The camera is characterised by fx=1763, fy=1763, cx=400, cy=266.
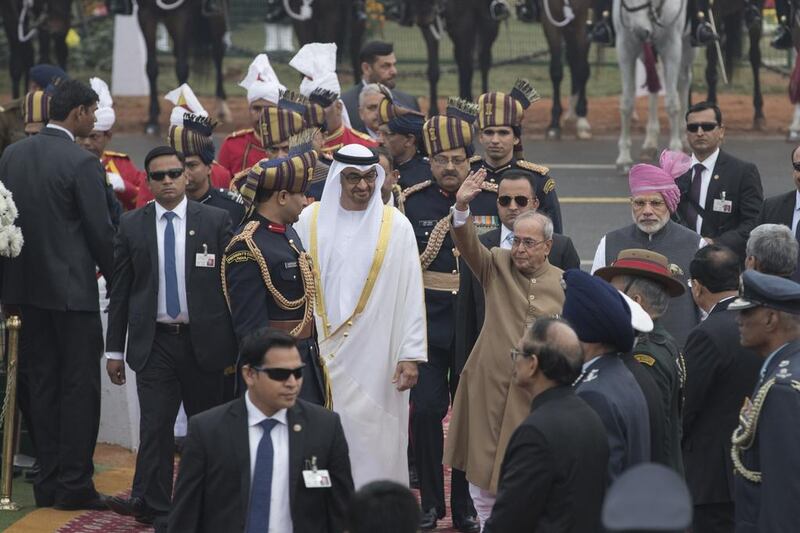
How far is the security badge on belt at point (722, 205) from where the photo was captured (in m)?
10.1

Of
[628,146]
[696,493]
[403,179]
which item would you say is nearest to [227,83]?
[628,146]

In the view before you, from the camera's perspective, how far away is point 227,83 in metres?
27.9

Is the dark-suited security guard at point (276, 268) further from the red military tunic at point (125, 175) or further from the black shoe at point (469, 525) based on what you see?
the red military tunic at point (125, 175)

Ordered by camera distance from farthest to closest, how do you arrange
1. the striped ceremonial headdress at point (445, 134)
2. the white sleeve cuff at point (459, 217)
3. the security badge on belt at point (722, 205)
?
the security badge on belt at point (722, 205) < the striped ceremonial headdress at point (445, 134) < the white sleeve cuff at point (459, 217)

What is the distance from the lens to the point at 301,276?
8062 millimetres

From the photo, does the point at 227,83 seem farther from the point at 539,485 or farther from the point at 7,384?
the point at 539,485

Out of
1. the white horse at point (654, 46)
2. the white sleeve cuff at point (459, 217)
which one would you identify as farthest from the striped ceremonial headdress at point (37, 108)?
the white horse at point (654, 46)

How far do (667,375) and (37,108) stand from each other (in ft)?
14.2

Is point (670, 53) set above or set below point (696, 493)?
above

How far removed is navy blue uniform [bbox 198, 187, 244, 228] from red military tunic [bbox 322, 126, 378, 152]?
1.49m

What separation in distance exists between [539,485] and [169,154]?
3.68m

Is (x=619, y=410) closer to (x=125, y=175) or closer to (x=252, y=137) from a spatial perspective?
(x=252, y=137)

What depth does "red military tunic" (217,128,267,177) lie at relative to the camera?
11.5 metres

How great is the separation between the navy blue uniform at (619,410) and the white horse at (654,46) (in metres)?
12.8
